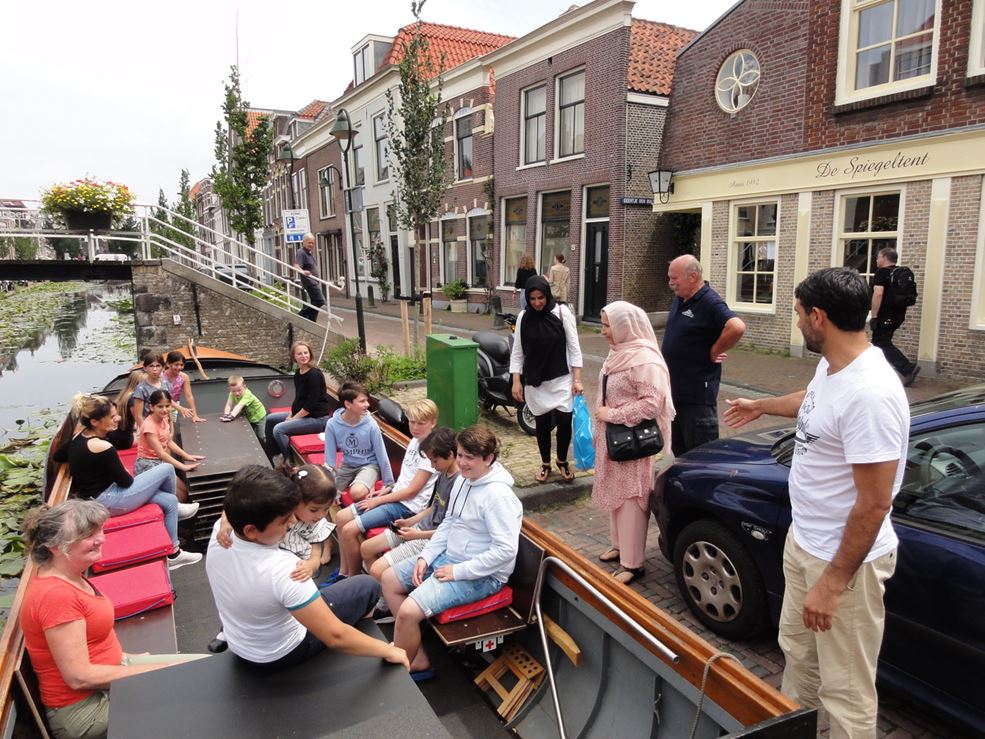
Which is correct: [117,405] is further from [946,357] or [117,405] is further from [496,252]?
[496,252]

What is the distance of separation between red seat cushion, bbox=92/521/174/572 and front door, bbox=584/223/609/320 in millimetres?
13001

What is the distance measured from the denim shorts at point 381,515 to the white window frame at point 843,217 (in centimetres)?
947

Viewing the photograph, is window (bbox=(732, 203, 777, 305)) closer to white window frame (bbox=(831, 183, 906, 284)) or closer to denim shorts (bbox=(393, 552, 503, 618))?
white window frame (bbox=(831, 183, 906, 284))

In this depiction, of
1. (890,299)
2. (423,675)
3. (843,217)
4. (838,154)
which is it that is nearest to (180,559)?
(423,675)

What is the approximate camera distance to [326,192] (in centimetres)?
3253

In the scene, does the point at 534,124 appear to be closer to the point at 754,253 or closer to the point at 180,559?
the point at 754,253

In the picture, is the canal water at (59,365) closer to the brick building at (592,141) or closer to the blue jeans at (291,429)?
the blue jeans at (291,429)

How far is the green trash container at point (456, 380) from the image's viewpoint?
6758 mm

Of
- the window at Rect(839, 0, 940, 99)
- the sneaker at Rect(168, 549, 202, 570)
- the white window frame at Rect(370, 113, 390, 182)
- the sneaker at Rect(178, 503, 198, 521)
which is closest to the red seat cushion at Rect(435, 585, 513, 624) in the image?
the sneaker at Rect(168, 549, 202, 570)

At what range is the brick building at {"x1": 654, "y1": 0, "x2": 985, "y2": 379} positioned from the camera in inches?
367

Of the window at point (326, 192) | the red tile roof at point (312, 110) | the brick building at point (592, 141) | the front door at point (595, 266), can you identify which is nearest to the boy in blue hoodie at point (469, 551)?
the brick building at point (592, 141)

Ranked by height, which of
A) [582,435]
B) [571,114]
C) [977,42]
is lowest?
[582,435]

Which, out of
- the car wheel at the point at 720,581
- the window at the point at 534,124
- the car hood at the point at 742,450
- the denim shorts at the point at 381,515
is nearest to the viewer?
the car wheel at the point at 720,581

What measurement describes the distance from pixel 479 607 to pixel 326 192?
32.1 m
